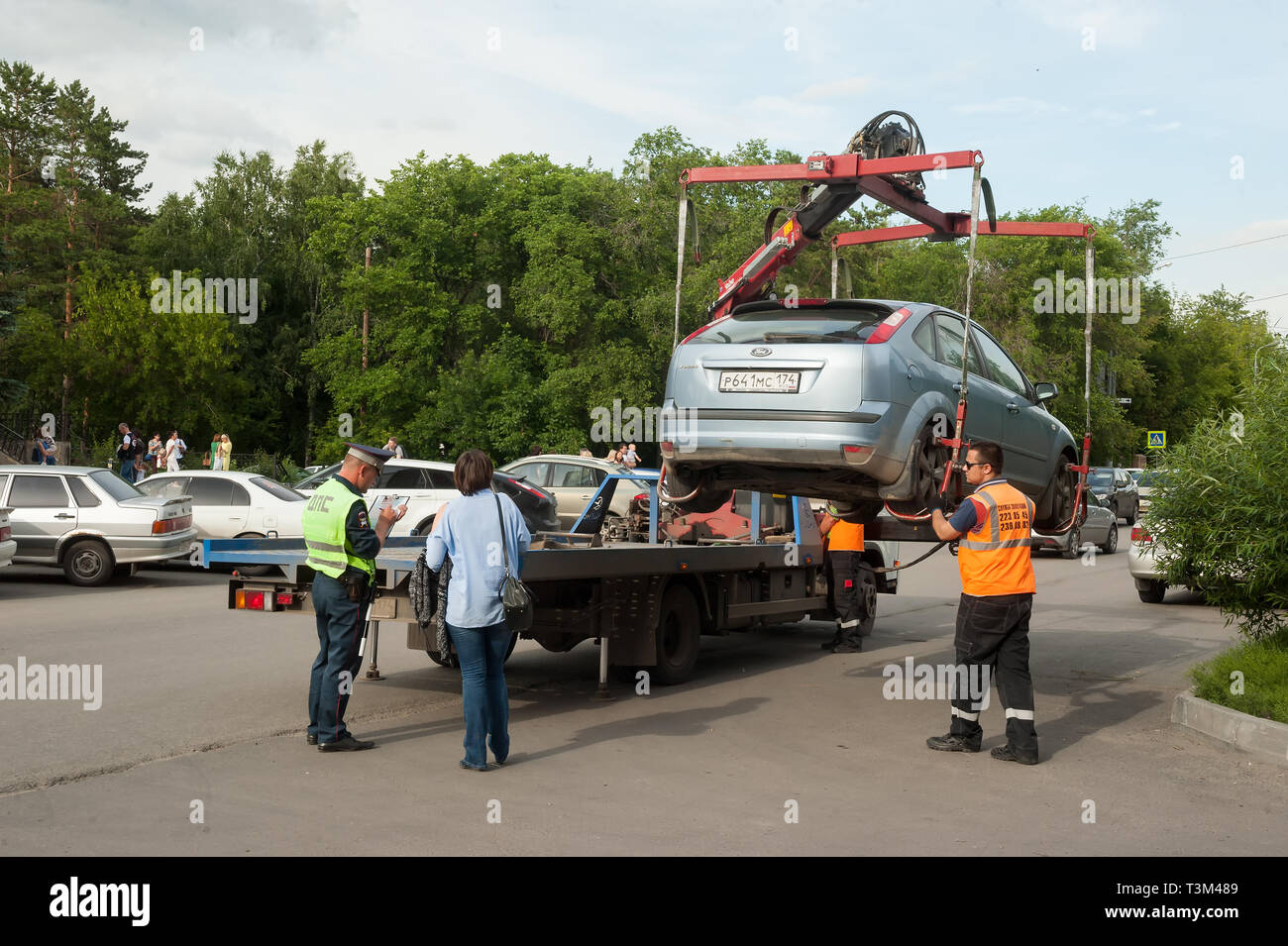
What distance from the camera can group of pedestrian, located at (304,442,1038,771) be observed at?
7.11 meters

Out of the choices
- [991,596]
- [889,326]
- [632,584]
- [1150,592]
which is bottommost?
[1150,592]

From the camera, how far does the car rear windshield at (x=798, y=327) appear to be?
8266 millimetres

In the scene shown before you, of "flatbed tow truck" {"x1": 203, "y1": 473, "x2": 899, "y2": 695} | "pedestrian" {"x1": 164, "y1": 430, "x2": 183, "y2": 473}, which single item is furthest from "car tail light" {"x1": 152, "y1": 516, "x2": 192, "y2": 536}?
"pedestrian" {"x1": 164, "y1": 430, "x2": 183, "y2": 473}

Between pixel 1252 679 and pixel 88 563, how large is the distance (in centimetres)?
1425

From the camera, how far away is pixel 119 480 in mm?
17500

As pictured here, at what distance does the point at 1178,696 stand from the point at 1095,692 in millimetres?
1473

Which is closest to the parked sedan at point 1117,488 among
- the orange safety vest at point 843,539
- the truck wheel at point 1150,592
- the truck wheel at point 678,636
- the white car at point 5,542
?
the truck wheel at point 1150,592

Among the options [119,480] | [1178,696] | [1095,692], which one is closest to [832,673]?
[1095,692]

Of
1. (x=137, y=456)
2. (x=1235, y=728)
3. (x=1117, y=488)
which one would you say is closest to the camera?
(x=1235, y=728)

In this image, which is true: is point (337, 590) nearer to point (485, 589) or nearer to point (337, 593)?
point (337, 593)

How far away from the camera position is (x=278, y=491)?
18.7 meters

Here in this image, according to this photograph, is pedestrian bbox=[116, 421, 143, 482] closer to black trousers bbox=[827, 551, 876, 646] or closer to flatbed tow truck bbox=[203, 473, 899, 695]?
flatbed tow truck bbox=[203, 473, 899, 695]

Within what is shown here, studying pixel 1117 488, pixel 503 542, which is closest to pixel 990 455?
pixel 503 542
